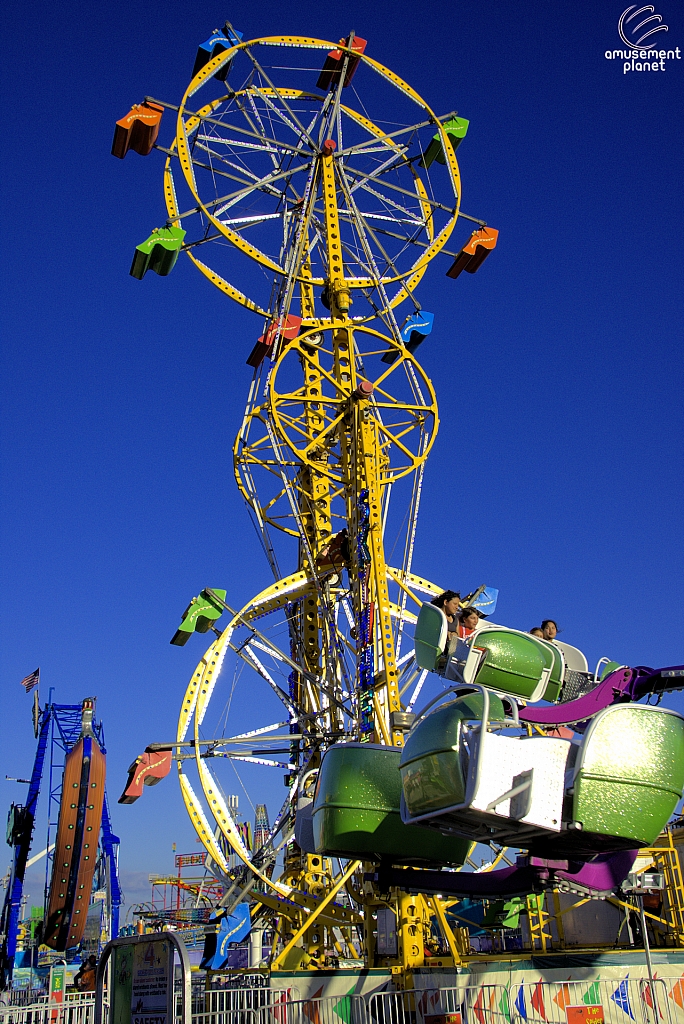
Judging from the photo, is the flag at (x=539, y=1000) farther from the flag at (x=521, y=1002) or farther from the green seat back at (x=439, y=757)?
the green seat back at (x=439, y=757)

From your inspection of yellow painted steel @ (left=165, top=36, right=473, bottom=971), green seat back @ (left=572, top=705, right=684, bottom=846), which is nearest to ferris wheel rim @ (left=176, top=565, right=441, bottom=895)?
yellow painted steel @ (left=165, top=36, right=473, bottom=971)

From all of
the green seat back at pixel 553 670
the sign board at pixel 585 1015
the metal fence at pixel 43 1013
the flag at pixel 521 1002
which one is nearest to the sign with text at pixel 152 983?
the green seat back at pixel 553 670

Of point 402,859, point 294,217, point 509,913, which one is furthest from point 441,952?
point 294,217

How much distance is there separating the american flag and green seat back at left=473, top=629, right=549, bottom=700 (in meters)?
34.0

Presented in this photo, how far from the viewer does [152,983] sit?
773 centimetres

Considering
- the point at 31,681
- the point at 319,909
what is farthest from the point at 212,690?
the point at 31,681

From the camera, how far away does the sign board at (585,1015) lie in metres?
10.7

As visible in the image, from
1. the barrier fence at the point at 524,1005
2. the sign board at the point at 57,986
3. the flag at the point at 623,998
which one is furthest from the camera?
the sign board at the point at 57,986

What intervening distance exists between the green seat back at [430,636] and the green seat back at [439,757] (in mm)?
1422

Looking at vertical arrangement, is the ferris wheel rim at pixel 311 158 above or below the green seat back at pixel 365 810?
above

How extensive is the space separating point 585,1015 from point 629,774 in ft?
15.2

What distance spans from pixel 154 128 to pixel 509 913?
19.2 meters

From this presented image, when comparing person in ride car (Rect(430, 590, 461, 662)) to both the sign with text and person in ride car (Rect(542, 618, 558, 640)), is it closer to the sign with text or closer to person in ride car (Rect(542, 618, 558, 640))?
person in ride car (Rect(542, 618, 558, 640))

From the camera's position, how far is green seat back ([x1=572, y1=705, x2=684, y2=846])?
306 inches
